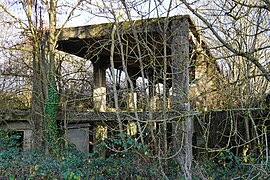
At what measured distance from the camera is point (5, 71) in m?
9.61

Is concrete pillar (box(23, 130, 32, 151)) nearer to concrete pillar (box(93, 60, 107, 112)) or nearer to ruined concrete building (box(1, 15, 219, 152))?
ruined concrete building (box(1, 15, 219, 152))

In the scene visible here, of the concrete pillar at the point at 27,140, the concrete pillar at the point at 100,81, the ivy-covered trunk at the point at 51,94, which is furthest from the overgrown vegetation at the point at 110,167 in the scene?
the concrete pillar at the point at 100,81

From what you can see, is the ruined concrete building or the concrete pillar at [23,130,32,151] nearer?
the ruined concrete building

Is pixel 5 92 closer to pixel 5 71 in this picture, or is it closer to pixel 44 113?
pixel 5 71

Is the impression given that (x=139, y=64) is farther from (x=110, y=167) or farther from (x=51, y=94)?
(x=110, y=167)

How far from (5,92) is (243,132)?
23.1ft

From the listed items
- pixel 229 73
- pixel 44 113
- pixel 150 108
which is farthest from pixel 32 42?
pixel 229 73

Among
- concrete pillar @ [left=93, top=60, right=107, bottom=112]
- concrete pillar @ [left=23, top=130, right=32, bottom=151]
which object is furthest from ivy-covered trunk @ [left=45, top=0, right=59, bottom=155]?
concrete pillar @ [left=93, top=60, right=107, bottom=112]

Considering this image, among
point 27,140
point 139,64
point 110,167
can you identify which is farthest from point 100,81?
point 110,167

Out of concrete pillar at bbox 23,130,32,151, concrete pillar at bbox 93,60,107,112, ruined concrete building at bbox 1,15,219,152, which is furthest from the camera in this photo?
concrete pillar at bbox 93,60,107,112

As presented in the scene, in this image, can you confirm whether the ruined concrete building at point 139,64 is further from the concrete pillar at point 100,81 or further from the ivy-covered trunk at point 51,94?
the ivy-covered trunk at point 51,94

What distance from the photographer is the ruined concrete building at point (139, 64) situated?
4957 millimetres

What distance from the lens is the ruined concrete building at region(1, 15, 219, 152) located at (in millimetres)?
4957

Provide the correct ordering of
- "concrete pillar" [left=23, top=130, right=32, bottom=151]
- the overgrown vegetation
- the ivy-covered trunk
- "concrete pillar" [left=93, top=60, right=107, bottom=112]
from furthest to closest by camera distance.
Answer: "concrete pillar" [left=93, top=60, right=107, bottom=112], "concrete pillar" [left=23, top=130, right=32, bottom=151], the ivy-covered trunk, the overgrown vegetation
